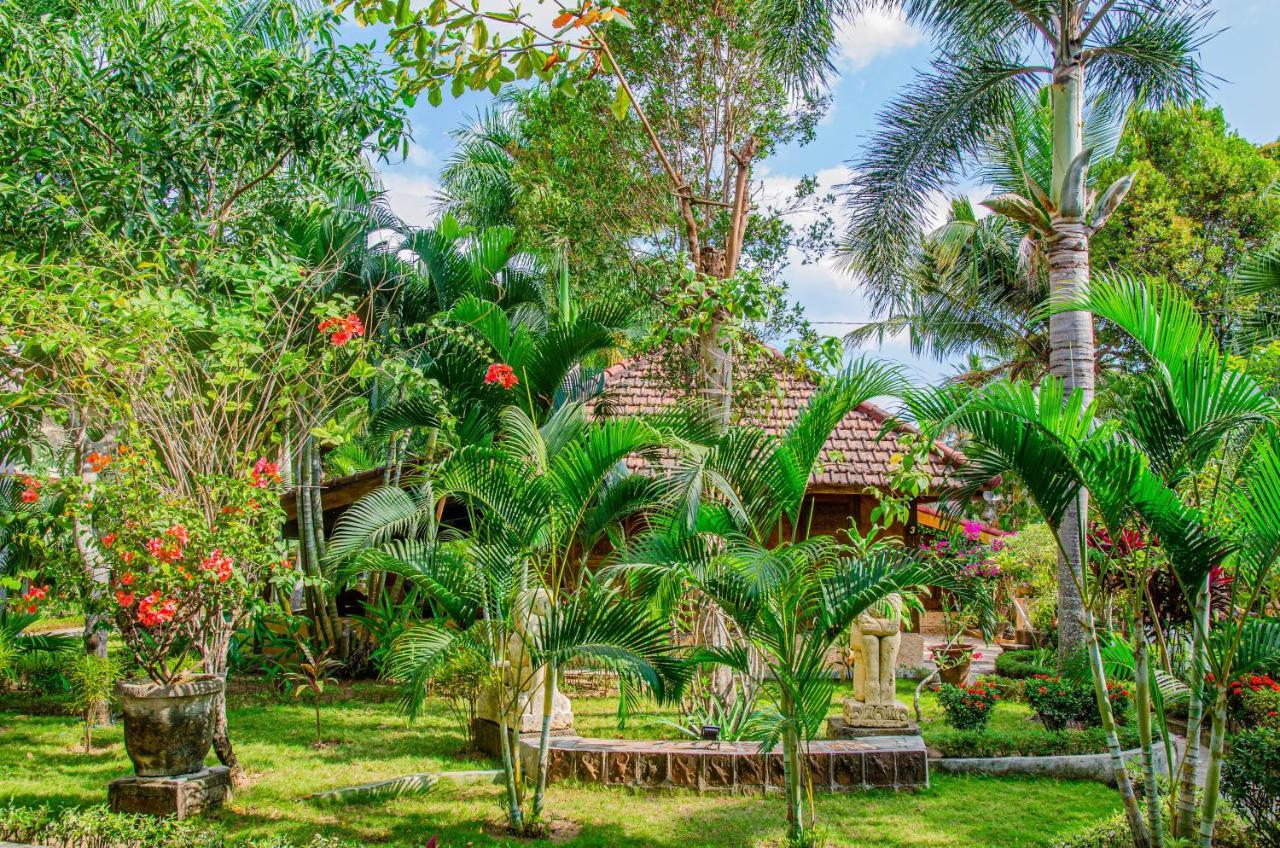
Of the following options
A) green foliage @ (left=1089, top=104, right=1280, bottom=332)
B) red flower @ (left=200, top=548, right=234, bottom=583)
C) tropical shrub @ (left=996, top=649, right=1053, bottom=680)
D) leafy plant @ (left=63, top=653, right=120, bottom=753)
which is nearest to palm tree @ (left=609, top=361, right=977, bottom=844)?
red flower @ (left=200, top=548, right=234, bottom=583)

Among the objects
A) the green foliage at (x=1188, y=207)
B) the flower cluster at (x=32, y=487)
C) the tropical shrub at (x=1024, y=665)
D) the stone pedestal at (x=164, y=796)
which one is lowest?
the stone pedestal at (x=164, y=796)

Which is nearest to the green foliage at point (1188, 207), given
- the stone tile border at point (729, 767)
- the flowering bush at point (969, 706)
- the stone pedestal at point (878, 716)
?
the flowering bush at point (969, 706)

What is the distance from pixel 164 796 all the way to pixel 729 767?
138 inches

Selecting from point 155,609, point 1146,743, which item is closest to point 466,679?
point 155,609

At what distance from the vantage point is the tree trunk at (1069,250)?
708 centimetres

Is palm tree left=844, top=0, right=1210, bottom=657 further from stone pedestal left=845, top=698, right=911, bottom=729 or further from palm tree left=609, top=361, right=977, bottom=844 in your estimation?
palm tree left=609, top=361, right=977, bottom=844

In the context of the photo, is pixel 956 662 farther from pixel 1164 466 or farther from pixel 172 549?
pixel 172 549

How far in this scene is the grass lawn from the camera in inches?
205

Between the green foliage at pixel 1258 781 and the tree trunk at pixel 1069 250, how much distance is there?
6.63ft

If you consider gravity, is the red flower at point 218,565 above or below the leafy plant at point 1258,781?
above

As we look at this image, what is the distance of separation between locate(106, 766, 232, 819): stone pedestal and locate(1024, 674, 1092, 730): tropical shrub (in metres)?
6.36

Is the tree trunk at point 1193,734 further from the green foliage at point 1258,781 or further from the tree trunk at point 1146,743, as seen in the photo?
the green foliage at point 1258,781

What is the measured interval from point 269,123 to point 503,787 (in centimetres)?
510

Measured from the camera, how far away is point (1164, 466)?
173 inches
